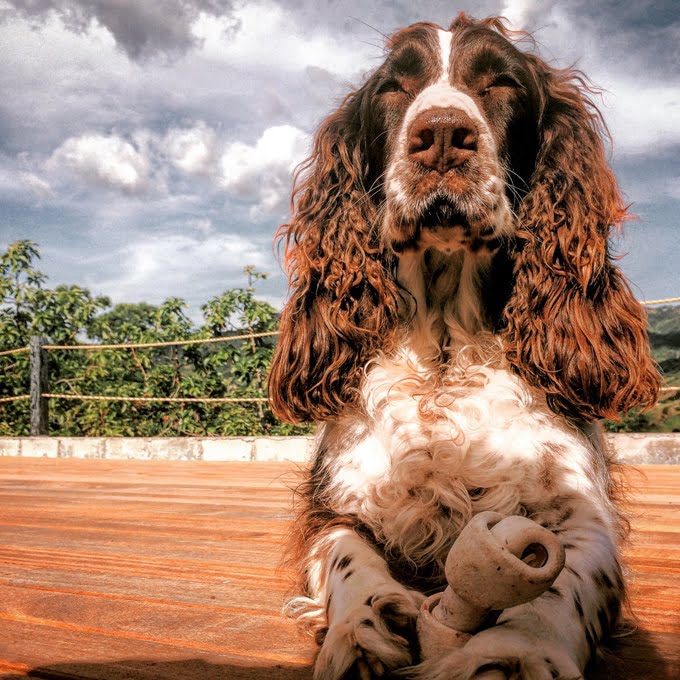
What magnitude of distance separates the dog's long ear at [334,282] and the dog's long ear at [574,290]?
406 millimetres

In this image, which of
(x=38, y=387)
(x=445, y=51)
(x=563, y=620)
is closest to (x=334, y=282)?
(x=445, y=51)

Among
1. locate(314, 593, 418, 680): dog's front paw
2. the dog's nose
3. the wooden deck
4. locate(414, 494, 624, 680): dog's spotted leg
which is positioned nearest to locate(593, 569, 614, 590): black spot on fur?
locate(414, 494, 624, 680): dog's spotted leg

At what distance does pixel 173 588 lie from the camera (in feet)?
6.11

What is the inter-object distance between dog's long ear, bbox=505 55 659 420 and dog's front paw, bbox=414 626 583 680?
0.86 meters

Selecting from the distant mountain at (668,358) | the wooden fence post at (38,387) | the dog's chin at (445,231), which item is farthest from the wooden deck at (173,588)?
the wooden fence post at (38,387)

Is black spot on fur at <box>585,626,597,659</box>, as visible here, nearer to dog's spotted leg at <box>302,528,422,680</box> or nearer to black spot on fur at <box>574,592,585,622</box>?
black spot on fur at <box>574,592,585,622</box>

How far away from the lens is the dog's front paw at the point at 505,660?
1.07 metres

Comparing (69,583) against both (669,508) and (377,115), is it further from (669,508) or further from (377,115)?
(669,508)

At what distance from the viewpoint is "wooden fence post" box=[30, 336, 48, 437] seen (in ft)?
24.4

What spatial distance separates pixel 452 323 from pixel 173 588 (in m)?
1.02

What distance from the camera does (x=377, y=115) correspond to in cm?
224

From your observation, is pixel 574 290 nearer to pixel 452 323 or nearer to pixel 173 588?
pixel 452 323

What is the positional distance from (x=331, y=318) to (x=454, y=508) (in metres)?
0.73

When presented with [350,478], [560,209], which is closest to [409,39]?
[560,209]
